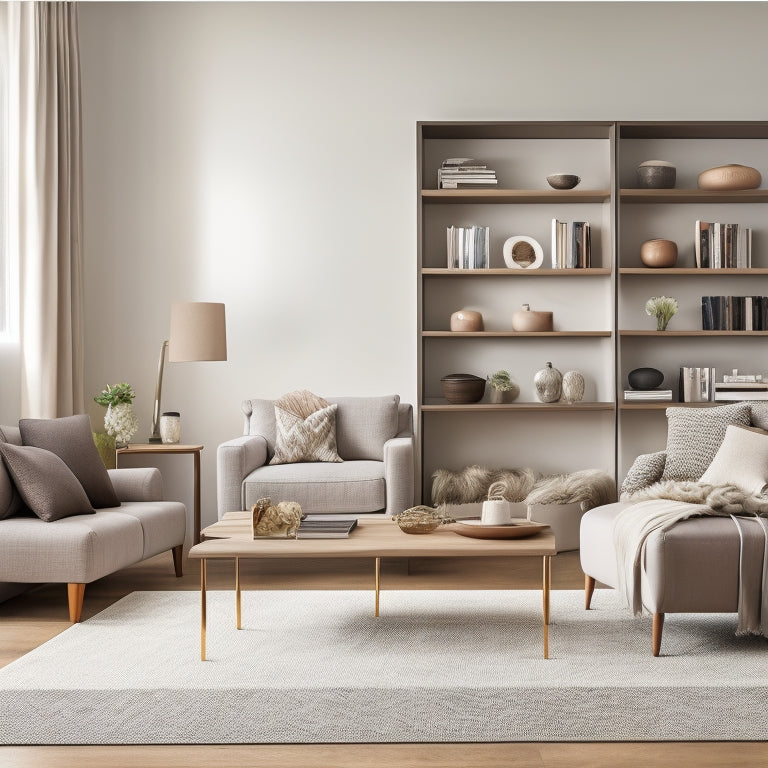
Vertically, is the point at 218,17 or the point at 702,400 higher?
the point at 218,17

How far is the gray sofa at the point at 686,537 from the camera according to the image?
9.56ft

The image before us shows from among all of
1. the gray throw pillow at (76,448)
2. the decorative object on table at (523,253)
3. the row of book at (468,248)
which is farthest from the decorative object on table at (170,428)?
the decorative object on table at (523,253)

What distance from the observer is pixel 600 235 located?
5.52m

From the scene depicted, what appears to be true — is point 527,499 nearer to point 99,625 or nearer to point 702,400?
point 702,400

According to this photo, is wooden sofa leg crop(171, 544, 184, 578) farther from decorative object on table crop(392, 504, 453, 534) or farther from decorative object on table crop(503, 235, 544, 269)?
decorative object on table crop(503, 235, 544, 269)

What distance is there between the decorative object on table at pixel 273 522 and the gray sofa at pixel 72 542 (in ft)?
2.67

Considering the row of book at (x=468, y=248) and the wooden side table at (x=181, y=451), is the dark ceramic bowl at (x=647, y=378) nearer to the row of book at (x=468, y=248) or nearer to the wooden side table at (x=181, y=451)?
the row of book at (x=468, y=248)

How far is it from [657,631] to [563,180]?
3137mm

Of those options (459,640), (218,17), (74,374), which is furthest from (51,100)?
(459,640)

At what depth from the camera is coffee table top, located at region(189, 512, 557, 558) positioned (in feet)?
9.14

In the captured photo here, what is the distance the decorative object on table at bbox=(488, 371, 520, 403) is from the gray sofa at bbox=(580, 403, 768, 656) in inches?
61.6

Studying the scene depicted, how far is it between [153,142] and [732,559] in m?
4.25

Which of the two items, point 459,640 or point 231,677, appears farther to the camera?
point 459,640

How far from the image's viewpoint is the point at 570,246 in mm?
5324
